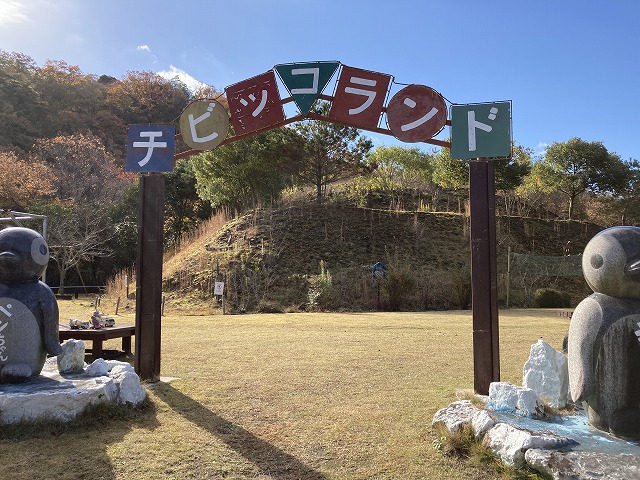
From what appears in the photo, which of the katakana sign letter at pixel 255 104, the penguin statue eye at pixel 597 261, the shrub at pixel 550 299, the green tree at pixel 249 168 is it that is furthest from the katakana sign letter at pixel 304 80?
the green tree at pixel 249 168

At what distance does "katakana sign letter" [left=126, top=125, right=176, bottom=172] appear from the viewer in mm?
5395

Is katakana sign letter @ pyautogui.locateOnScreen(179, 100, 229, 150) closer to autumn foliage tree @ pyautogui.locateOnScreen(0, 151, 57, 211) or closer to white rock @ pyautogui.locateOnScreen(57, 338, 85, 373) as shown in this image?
white rock @ pyautogui.locateOnScreen(57, 338, 85, 373)

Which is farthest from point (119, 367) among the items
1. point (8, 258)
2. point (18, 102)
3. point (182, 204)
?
point (18, 102)

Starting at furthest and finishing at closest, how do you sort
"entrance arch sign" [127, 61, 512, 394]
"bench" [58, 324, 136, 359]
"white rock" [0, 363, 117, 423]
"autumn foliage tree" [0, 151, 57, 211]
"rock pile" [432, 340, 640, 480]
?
"autumn foliage tree" [0, 151, 57, 211] → "bench" [58, 324, 136, 359] → "entrance arch sign" [127, 61, 512, 394] → "white rock" [0, 363, 117, 423] → "rock pile" [432, 340, 640, 480]

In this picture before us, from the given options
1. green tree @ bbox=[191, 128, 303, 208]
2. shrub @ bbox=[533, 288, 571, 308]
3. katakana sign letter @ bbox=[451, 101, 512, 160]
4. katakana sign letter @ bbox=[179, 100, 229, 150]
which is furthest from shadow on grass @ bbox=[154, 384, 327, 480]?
green tree @ bbox=[191, 128, 303, 208]

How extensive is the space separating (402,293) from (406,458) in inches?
474

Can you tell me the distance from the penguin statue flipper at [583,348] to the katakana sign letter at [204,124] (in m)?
3.95

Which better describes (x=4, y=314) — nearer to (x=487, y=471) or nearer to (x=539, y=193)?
(x=487, y=471)

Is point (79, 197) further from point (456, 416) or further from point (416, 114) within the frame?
point (456, 416)

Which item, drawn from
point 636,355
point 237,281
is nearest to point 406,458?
point 636,355

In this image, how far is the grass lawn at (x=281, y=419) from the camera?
10.1 feet

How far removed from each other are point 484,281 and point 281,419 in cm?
224

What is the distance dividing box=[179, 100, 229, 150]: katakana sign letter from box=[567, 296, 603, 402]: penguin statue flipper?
3.95m

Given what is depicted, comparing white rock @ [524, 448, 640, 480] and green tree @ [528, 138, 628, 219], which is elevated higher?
green tree @ [528, 138, 628, 219]
